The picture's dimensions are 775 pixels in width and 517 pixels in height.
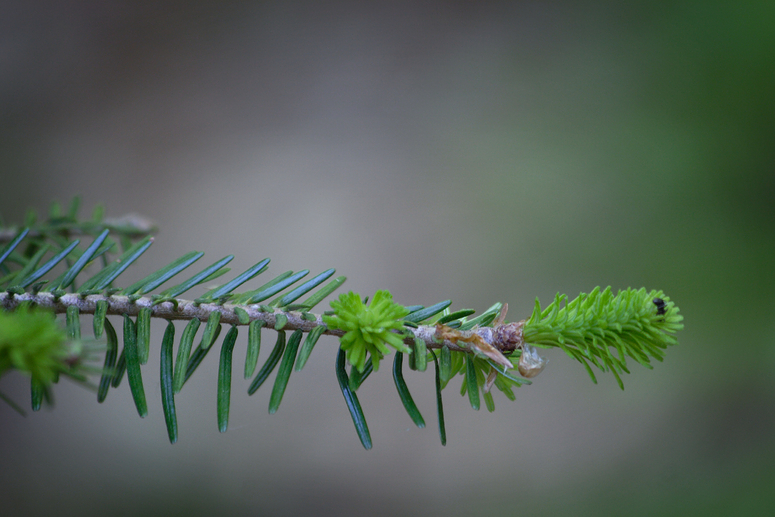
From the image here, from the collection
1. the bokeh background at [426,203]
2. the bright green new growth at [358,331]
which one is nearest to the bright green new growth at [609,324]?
the bright green new growth at [358,331]

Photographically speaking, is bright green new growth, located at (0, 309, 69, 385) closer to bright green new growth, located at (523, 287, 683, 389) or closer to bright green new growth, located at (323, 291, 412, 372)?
bright green new growth, located at (323, 291, 412, 372)

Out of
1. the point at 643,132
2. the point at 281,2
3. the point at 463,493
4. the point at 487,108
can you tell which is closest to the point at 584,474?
the point at 463,493

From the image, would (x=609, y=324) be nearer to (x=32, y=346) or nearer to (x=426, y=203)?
(x=32, y=346)

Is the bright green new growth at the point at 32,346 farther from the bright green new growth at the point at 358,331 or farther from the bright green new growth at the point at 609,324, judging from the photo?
the bright green new growth at the point at 609,324

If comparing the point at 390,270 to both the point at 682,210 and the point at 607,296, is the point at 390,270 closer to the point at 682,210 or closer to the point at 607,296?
the point at 682,210

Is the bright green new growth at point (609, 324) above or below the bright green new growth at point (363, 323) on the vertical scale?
below

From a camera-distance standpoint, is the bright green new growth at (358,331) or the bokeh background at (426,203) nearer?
the bright green new growth at (358,331)

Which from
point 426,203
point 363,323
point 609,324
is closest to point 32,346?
point 363,323
